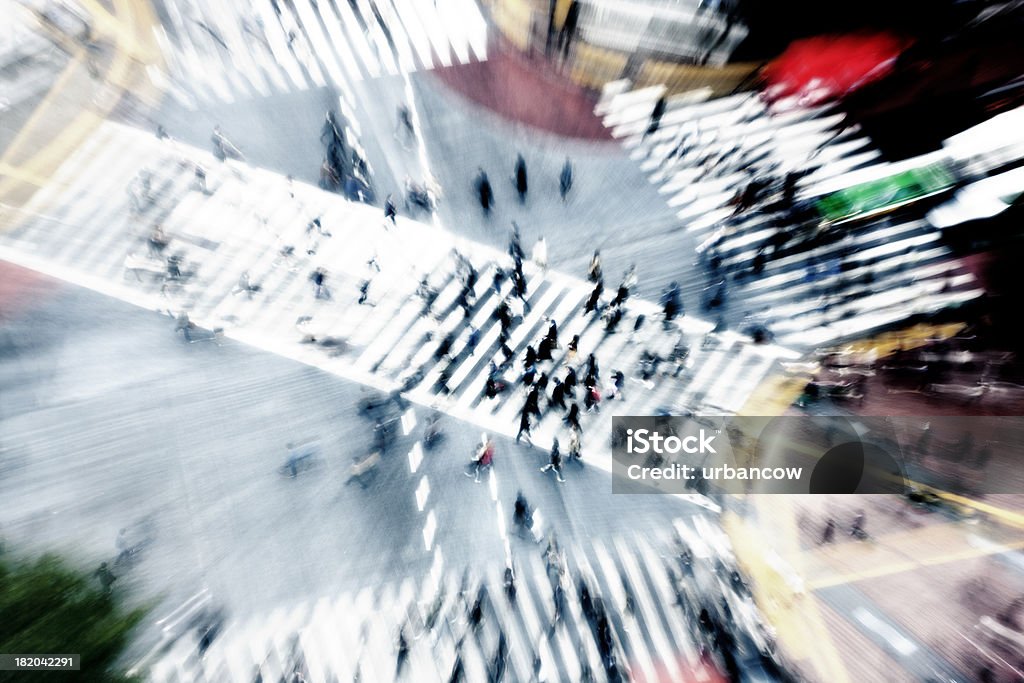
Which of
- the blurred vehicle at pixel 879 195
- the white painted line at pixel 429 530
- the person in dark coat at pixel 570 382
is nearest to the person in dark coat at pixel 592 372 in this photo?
the person in dark coat at pixel 570 382

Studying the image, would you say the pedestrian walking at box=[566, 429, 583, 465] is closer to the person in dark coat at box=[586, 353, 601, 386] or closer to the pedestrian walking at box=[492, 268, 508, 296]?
the person in dark coat at box=[586, 353, 601, 386]

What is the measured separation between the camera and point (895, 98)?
19.0 metres

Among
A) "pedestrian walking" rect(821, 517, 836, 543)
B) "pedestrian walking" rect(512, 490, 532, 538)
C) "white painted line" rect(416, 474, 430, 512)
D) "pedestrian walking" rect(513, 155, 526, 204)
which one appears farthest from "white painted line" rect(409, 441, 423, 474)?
"pedestrian walking" rect(821, 517, 836, 543)

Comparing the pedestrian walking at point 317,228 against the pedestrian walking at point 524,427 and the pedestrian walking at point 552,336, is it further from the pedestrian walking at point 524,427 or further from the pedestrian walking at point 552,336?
the pedestrian walking at point 524,427

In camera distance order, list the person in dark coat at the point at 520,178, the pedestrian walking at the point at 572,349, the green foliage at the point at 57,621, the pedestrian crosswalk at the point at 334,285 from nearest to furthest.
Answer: the green foliage at the point at 57,621 < the pedestrian walking at the point at 572,349 < the pedestrian crosswalk at the point at 334,285 < the person in dark coat at the point at 520,178

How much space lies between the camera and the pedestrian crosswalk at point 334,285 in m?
17.0

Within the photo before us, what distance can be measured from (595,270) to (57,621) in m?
15.2

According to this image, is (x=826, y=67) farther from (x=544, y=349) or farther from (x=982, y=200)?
(x=544, y=349)

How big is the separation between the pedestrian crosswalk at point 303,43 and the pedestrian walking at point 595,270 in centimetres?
932

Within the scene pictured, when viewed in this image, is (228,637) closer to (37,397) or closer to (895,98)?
(37,397)

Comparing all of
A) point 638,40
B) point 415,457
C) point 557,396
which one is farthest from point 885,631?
point 638,40

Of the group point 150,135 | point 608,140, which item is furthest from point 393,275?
point 150,135

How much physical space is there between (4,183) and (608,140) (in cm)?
2034

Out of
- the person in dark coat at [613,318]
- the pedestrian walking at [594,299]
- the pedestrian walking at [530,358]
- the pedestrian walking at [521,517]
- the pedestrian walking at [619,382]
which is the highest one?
the pedestrian walking at [594,299]
